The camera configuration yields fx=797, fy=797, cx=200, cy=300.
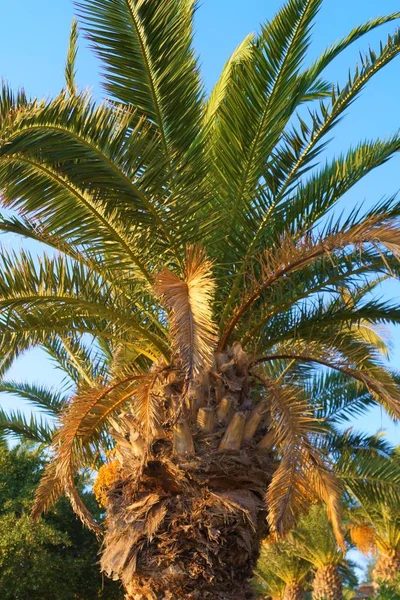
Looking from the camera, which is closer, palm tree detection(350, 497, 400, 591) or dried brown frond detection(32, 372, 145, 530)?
dried brown frond detection(32, 372, 145, 530)

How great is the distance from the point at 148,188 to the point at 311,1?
96.4 inches

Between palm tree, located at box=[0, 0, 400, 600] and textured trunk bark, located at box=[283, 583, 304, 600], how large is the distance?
15.0 metres

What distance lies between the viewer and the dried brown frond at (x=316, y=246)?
662 centimetres

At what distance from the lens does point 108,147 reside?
7.51 meters

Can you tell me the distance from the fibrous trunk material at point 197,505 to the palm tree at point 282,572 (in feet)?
46.2

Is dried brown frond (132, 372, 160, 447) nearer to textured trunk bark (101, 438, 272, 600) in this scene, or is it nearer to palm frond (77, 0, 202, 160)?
textured trunk bark (101, 438, 272, 600)

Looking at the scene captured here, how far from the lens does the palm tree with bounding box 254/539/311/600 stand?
71.7ft

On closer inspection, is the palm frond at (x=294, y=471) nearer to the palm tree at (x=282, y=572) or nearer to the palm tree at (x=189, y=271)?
the palm tree at (x=189, y=271)

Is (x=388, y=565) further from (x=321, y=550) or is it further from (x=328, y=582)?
(x=321, y=550)

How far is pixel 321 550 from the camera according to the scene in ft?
66.2

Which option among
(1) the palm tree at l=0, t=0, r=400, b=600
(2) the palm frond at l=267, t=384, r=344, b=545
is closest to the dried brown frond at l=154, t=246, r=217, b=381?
(1) the palm tree at l=0, t=0, r=400, b=600

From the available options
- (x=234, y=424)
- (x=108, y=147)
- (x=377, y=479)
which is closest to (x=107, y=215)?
(x=108, y=147)

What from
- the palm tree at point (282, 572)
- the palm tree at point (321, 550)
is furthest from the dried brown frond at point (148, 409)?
the palm tree at point (282, 572)

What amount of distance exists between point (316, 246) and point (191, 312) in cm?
136
